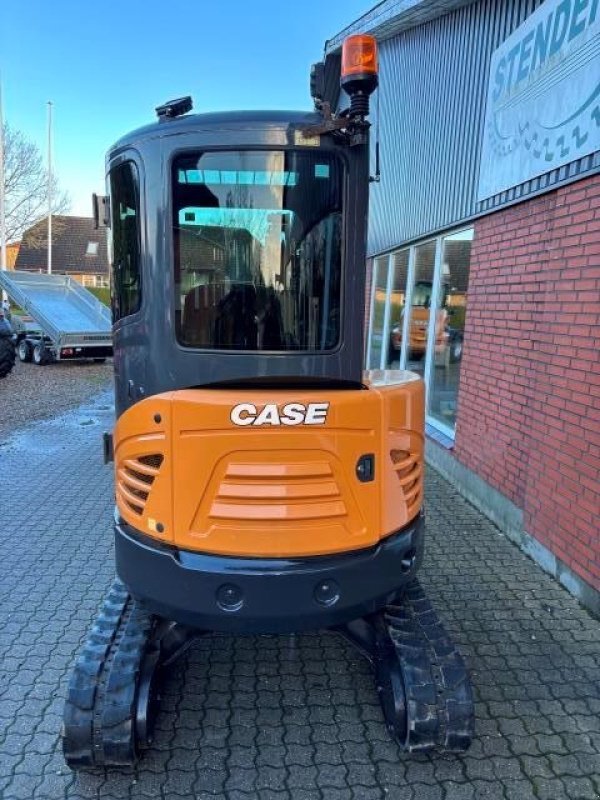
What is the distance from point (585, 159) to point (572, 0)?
1.16 meters

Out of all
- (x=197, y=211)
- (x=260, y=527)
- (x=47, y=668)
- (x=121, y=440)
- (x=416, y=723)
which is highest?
(x=197, y=211)

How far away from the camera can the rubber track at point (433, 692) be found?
2412 mm

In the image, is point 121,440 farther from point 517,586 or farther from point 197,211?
point 517,586

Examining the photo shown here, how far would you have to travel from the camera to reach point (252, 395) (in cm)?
223

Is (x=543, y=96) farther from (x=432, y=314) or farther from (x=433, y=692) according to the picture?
(x=433, y=692)

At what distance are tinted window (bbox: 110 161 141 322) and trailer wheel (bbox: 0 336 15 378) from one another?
11.5 m

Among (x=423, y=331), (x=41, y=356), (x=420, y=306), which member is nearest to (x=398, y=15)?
(x=420, y=306)

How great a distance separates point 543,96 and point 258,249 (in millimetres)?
3376

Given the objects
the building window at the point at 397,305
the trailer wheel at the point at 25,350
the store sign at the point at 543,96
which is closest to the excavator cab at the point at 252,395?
the store sign at the point at 543,96

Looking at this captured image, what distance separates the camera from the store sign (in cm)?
377

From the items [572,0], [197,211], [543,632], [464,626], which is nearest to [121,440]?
[197,211]

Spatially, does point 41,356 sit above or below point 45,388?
above

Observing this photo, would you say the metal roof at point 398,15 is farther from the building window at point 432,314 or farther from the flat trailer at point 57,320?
the flat trailer at point 57,320

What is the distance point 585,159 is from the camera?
12.4 ft
